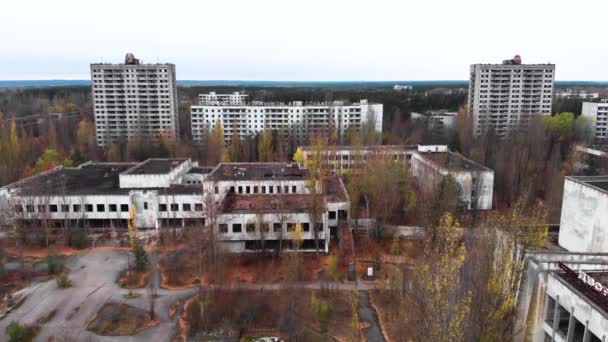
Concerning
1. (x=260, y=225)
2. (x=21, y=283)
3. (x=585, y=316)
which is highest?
(x=585, y=316)

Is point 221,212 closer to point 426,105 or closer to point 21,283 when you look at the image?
point 21,283

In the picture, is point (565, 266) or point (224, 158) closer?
point (565, 266)

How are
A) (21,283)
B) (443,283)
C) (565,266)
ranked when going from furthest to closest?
(21,283), (565,266), (443,283)

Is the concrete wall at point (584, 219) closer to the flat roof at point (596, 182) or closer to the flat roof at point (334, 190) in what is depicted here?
the flat roof at point (596, 182)

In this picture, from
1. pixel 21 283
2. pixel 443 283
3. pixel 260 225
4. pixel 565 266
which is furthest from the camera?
pixel 260 225

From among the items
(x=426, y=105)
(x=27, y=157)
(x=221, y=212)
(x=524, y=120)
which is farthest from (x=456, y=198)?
(x=426, y=105)

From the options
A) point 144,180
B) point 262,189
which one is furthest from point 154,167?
point 262,189

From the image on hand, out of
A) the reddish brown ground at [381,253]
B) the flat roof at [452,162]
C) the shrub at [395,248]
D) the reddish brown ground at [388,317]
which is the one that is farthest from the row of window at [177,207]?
the flat roof at [452,162]

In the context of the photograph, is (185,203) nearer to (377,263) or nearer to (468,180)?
(377,263)
